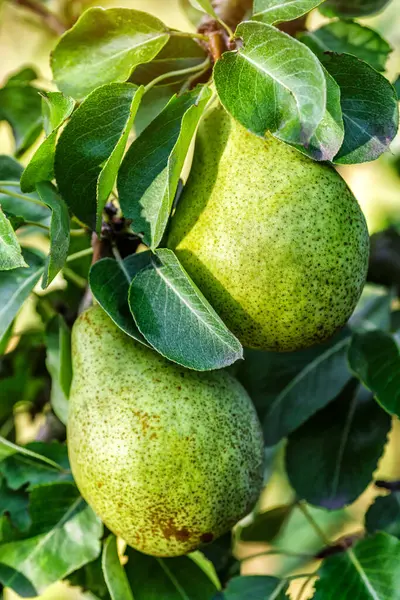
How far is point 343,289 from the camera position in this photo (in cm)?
89

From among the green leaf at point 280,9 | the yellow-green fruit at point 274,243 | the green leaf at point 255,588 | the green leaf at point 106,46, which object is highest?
the green leaf at point 280,9

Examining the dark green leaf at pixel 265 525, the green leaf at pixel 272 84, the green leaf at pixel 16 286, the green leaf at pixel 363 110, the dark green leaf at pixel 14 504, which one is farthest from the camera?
the dark green leaf at pixel 265 525

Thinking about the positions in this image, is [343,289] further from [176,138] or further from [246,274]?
[176,138]

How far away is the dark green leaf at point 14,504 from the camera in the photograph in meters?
1.13

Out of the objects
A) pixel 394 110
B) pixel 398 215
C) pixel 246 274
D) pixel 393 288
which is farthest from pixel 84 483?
pixel 398 215

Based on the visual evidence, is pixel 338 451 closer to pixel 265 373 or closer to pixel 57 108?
pixel 265 373

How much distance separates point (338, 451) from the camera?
129 cm

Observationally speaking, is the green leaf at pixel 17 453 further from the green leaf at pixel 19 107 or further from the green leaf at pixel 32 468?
the green leaf at pixel 19 107

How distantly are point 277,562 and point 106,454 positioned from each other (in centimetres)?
228

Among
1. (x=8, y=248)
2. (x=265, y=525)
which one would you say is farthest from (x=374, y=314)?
(x=8, y=248)

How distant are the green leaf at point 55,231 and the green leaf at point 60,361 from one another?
22 cm

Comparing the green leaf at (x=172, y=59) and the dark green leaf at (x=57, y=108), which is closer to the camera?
the dark green leaf at (x=57, y=108)

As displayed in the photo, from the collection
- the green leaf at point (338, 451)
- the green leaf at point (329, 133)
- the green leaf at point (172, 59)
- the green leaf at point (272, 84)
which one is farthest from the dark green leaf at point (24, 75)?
the green leaf at point (338, 451)

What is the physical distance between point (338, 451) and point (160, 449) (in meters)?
0.51
